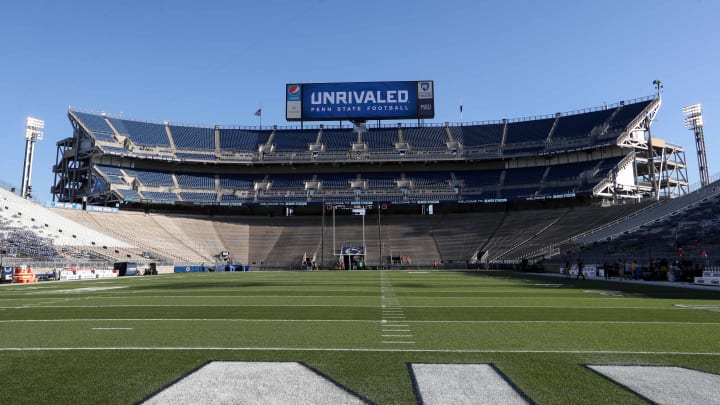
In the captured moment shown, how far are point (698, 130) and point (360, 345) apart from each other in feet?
232

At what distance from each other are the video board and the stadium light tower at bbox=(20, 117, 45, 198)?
32.9 m

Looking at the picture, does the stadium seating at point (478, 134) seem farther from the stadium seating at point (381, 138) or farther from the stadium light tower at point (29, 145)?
the stadium light tower at point (29, 145)

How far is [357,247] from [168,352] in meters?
48.9

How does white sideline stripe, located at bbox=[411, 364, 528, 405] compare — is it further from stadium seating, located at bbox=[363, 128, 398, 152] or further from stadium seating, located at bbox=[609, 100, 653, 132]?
stadium seating, located at bbox=[363, 128, 398, 152]

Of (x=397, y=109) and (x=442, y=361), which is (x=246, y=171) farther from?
(x=442, y=361)

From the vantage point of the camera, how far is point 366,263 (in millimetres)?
52000

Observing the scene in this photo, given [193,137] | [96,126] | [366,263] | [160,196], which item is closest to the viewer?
[366,263]

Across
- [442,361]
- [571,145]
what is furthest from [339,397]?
[571,145]

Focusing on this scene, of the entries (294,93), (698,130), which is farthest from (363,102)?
(698,130)

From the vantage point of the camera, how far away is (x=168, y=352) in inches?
242

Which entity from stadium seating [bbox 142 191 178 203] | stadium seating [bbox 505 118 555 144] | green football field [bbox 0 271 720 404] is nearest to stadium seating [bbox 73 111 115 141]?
stadium seating [bbox 142 191 178 203]

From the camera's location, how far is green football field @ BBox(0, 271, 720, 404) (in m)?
4.46

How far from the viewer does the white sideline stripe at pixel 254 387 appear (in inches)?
156

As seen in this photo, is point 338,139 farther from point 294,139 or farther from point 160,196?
point 160,196
